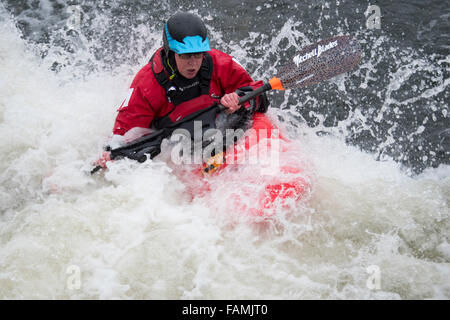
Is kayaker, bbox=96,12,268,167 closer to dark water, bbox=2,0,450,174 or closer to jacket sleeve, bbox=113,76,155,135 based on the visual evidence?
jacket sleeve, bbox=113,76,155,135

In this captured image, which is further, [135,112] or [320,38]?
[320,38]

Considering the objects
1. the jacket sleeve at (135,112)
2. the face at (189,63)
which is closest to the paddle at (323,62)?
the face at (189,63)

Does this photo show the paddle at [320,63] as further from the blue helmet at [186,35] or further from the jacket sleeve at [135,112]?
the jacket sleeve at [135,112]

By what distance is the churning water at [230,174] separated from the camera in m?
3.01

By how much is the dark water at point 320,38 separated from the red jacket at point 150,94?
1.29 metres

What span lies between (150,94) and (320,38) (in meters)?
2.65

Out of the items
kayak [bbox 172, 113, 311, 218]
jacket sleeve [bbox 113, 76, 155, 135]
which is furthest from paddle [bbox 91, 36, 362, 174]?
jacket sleeve [bbox 113, 76, 155, 135]

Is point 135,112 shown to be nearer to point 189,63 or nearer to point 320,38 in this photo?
point 189,63

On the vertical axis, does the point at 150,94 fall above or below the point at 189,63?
below

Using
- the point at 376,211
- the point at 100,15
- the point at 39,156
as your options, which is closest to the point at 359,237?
the point at 376,211

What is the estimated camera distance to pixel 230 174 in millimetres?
3648

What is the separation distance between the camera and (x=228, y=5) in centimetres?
588

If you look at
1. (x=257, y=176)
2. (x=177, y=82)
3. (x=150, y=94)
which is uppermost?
(x=177, y=82)

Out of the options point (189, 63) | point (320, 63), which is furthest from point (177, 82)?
point (320, 63)
